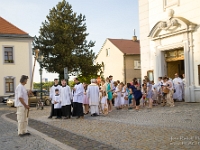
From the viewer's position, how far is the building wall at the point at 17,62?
132 ft

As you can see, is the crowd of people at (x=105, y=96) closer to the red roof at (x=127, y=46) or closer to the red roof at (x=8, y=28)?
the red roof at (x=8, y=28)

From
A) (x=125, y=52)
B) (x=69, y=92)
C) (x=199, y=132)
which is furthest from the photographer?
(x=125, y=52)

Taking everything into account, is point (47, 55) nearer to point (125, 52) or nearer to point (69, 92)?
point (125, 52)

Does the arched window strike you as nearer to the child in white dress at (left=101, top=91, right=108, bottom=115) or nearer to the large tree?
the large tree

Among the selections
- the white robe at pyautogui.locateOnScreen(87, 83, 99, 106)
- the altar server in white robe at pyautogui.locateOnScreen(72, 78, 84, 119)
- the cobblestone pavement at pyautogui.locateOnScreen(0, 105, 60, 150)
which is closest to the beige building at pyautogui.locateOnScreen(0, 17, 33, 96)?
the white robe at pyautogui.locateOnScreen(87, 83, 99, 106)

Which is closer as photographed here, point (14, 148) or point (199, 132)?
point (14, 148)

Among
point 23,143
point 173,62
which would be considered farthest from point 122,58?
point 23,143

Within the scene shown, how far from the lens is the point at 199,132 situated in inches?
369

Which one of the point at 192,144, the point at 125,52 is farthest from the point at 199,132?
the point at 125,52

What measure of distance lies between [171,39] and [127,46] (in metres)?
30.7

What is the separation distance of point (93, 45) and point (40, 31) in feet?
23.7

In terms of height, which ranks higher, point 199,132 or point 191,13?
point 191,13

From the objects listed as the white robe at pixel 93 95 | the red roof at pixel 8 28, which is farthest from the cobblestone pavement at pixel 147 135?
the red roof at pixel 8 28

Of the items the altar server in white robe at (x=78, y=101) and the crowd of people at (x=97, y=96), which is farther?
the crowd of people at (x=97, y=96)
